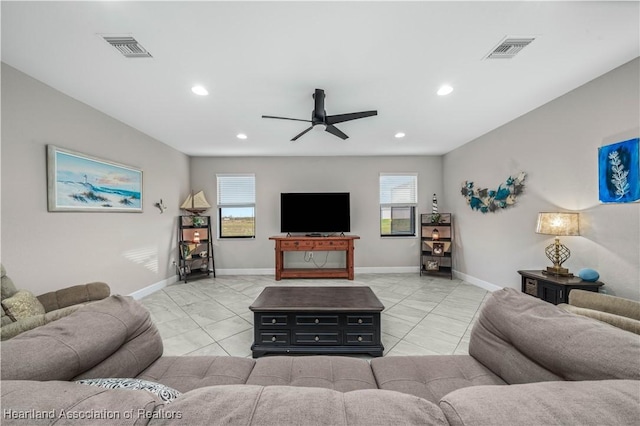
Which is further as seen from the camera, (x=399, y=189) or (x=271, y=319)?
(x=399, y=189)

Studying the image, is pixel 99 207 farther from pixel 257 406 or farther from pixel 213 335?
pixel 257 406

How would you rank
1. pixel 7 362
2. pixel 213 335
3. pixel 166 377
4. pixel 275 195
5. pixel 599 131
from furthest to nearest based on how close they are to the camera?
pixel 275 195 → pixel 213 335 → pixel 599 131 → pixel 166 377 → pixel 7 362

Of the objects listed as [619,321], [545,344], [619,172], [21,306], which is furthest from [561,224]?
[21,306]

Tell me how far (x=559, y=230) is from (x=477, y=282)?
2.12 meters

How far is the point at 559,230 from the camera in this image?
2.51 metres

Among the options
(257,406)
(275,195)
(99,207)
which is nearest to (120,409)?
(257,406)

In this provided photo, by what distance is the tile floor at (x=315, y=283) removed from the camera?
2.35m

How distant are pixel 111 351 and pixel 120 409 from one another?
2.54ft

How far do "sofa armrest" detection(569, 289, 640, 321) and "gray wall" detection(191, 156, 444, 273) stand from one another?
3591 mm

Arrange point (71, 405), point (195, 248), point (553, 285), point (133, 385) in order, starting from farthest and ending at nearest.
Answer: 1. point (195, 248)
2. point (553, 285)
3. point (133, 385)
4. point (71, 405)

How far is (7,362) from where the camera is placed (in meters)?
0.77

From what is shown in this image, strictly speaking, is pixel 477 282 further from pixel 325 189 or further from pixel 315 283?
pixel 325 189

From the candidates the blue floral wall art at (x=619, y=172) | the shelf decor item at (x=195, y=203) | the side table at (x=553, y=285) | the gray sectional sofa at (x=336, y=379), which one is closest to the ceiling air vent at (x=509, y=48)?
the blue floral wall art at (x=619, y=172)

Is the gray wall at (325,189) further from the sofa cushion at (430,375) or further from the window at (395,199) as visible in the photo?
the sofa cushion at (430,375)
